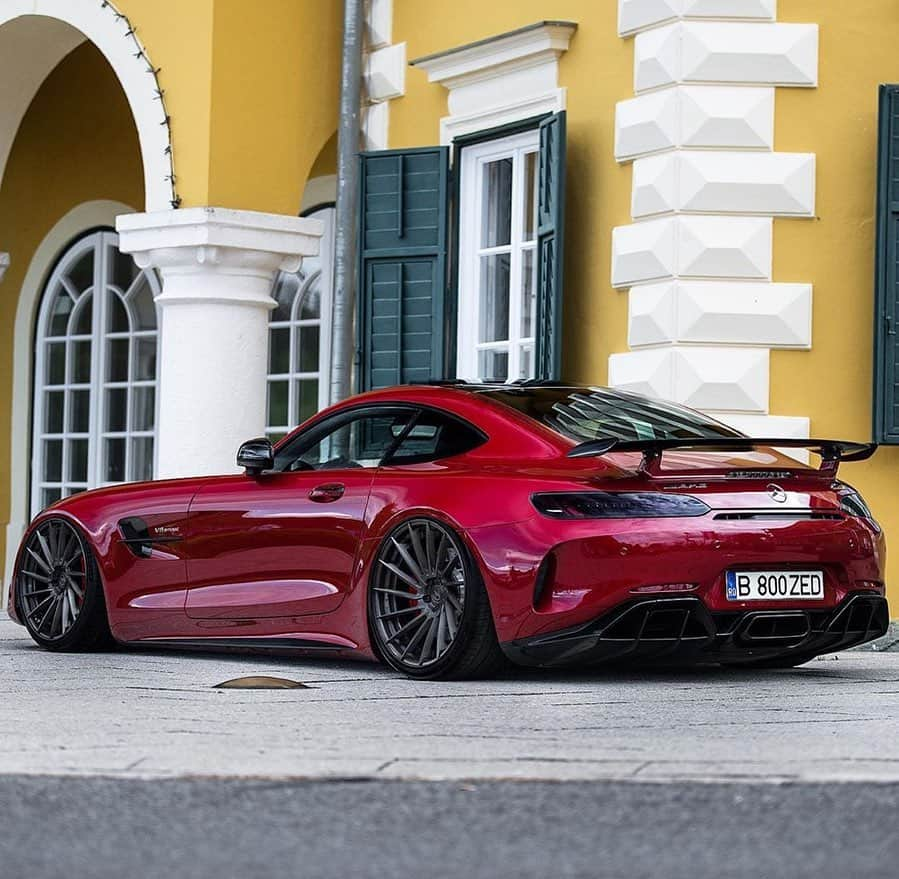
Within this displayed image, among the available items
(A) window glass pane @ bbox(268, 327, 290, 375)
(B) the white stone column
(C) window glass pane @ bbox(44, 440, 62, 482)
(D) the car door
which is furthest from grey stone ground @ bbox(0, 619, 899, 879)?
(C) window glass pane @ bbox(44, 440, 62, 482)

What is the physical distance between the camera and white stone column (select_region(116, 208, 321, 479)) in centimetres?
1337

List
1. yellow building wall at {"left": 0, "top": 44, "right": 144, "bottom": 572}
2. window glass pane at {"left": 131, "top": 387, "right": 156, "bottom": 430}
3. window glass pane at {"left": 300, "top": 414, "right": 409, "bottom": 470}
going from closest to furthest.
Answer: window glass pane at {"left": 300, "top": 414, "right": 409, "bottom": 470}, yellow building wall at {"left": 0, "top": 44, "right": 144, "bottom": 572}, window glass pane at {"left": 131, "top": 387, "right": 156, "bottom": 430}

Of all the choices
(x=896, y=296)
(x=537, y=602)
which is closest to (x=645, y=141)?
(x=896, y=296)

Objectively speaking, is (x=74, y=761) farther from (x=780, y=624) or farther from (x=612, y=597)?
(x=780, y=624)

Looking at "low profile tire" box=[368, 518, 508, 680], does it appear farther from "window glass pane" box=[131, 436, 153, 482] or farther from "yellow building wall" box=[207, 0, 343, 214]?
"window glass pane" box=[131, 436, 153, 482]

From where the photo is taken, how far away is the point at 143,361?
17797 mm

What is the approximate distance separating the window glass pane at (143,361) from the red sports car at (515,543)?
8634 mm

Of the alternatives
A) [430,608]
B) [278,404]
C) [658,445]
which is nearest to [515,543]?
[430,608]

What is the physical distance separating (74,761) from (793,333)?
262 inches

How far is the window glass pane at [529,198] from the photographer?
502 inches

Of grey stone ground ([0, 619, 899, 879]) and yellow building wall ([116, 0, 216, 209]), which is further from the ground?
yellow building wall ([116, 0, 216, 209])

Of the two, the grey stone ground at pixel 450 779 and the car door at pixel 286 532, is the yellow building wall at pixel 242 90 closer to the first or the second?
the car door at pixel 286 532

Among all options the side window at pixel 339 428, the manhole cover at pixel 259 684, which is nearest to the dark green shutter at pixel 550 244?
the side window at pixel 339 428

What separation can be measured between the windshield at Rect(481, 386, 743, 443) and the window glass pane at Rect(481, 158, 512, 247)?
14.1 feet
